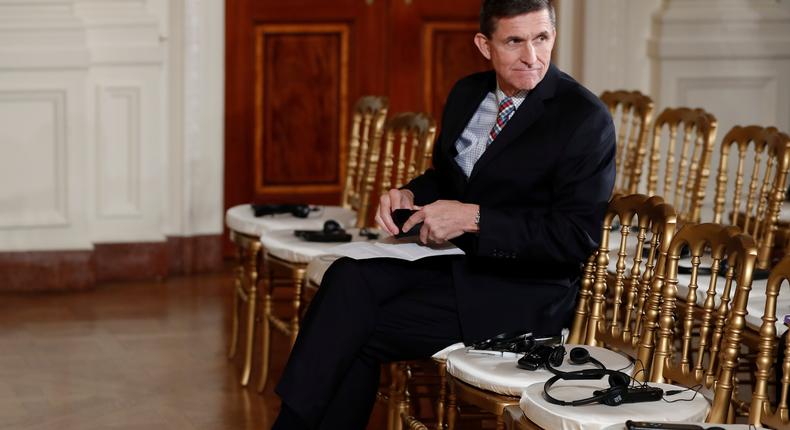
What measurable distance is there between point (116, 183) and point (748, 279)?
432 centimetres

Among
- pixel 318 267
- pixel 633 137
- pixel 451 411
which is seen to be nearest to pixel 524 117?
pixel 451 411

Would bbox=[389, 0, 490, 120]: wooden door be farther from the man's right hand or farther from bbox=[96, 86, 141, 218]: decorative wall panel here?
the man's right hand

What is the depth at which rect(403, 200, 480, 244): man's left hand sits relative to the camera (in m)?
3.32

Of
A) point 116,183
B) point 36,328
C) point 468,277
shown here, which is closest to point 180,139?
point 116,183

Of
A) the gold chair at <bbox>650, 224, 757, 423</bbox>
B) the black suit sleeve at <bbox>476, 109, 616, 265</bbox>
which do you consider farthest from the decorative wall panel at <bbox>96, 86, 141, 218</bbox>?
the gold chair at <bbox>650, 224, 757, 423</bbox>

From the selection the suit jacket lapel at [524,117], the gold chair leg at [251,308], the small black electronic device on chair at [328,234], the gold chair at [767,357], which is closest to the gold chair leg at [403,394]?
the suit jacket lapel at [524,117]

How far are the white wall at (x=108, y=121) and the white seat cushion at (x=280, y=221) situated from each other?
1.43 metres

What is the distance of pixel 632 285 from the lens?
3.25 meters

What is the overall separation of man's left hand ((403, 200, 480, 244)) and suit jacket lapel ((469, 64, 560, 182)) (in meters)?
0.16

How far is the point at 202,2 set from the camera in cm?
664

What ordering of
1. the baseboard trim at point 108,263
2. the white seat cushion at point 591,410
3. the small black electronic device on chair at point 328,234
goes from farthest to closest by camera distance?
the baseboard trim at point 108,263
the small black electronic device on chair at point 328,234
the white seat cushion at point 591,410

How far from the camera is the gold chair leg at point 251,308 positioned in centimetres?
482

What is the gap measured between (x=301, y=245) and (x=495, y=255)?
1328 mm

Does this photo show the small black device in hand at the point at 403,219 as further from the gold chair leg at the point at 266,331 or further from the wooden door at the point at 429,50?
the wooden door at the point at 429,50
